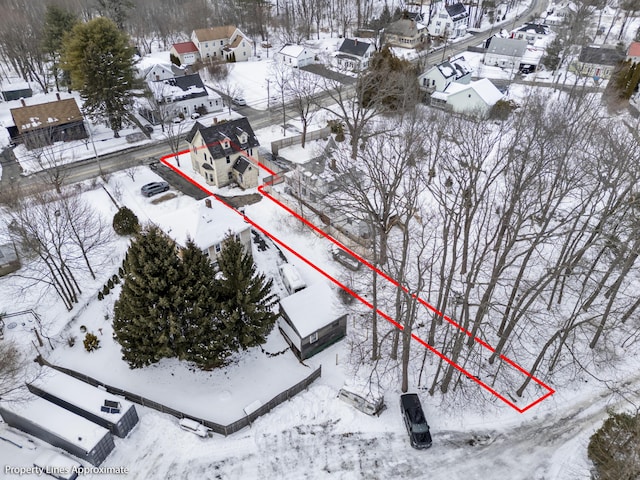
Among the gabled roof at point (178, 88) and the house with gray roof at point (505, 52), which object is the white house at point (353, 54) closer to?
the house with gray roof at point (505, 52)

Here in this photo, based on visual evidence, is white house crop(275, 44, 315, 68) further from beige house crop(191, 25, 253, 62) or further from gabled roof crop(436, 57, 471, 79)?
gabled roof crop(436, 57, 471, 79)

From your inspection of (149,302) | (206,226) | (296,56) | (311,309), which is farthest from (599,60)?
(149,302)

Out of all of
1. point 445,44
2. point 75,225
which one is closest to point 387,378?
point 75,225

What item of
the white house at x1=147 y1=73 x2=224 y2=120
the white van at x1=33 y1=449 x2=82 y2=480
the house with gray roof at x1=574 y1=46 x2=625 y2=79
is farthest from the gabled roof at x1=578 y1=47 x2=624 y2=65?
the white van at x1=33 y1=449 x2=82 y2=480

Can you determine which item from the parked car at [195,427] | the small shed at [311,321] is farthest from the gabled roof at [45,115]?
the parked car at [195,427]

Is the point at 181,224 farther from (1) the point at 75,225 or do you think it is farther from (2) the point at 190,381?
(2) the point at 190,381

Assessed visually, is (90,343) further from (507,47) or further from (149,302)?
(507,47)
